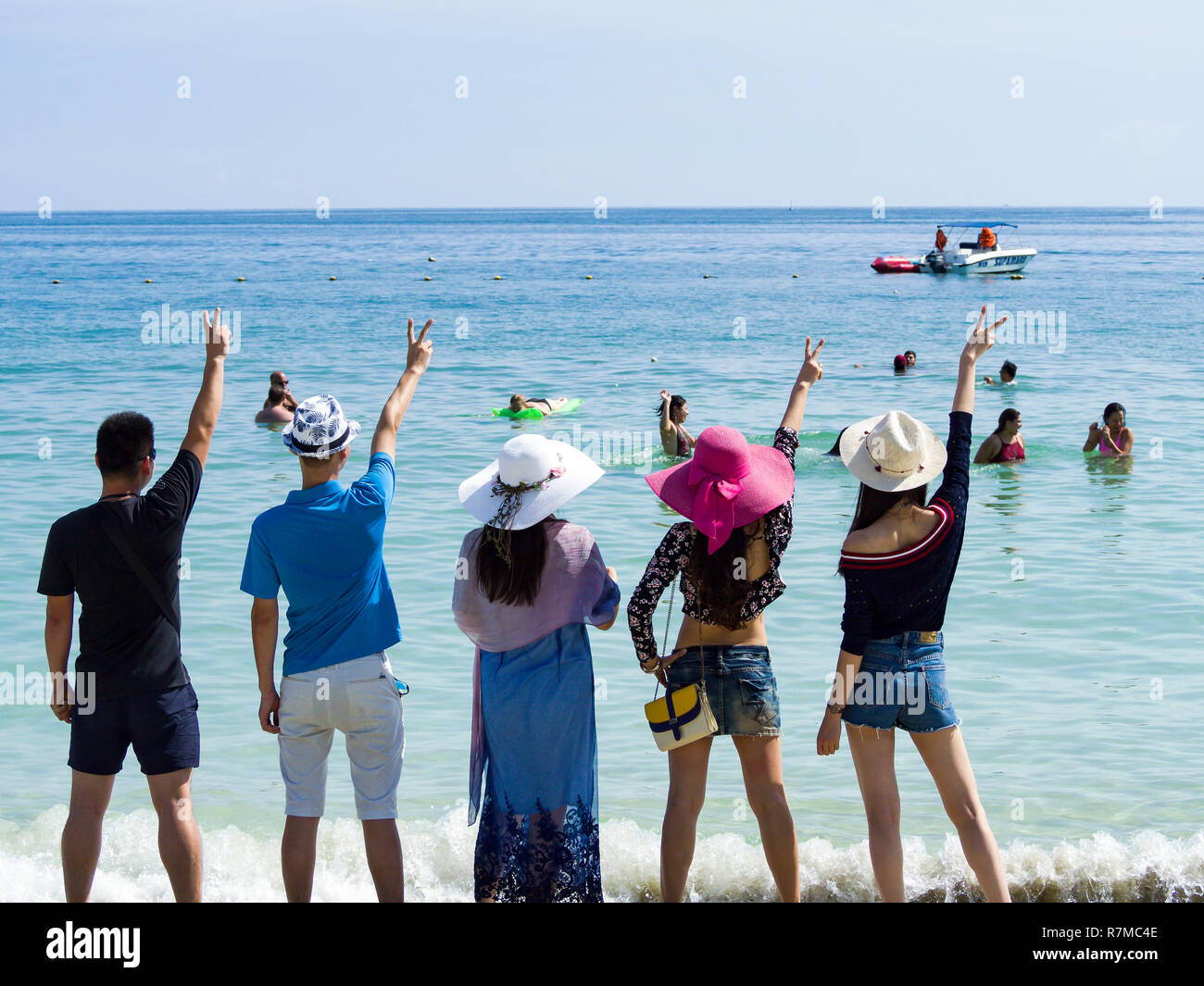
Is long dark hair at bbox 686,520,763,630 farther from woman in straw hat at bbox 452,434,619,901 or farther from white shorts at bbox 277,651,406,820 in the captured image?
white shorts at bbox 277,651,406,820

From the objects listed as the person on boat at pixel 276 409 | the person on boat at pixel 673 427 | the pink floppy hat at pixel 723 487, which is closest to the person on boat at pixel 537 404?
the person on boat at pixel 276 409

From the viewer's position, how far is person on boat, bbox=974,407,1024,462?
1346 centimetres

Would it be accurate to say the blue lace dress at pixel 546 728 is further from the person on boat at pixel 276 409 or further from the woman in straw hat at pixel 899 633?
the person on boat at pixel 276 409

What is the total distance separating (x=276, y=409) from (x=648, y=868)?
501 inches

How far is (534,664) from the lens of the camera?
369 cm

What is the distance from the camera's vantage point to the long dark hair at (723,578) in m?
3.62

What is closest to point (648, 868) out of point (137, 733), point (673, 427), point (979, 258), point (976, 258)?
point (137, 733)

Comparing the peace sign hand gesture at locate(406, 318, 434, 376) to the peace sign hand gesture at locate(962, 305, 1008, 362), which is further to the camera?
the peace sign hand gesture at locate(406, 318, 434, 376)

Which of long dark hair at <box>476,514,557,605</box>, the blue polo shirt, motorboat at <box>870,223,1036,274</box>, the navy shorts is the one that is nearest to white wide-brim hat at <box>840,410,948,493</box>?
long dark hair at <box>476,514,557,605</box>

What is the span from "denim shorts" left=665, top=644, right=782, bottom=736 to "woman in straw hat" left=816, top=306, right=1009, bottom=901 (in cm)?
19

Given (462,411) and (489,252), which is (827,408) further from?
(489,252)

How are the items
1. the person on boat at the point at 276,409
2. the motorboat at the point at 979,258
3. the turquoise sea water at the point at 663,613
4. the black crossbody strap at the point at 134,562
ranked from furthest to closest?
the motorboat at the point at 979,258
the person on boat at the point at 276,409
the turquoise sea water at the point at 663,613
the black crossbody strap at the point at 134,562

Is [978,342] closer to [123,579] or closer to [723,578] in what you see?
[723,578]

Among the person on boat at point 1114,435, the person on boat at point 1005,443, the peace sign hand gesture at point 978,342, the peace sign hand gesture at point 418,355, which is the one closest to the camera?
the peace sign hand gesture at point 978,342
